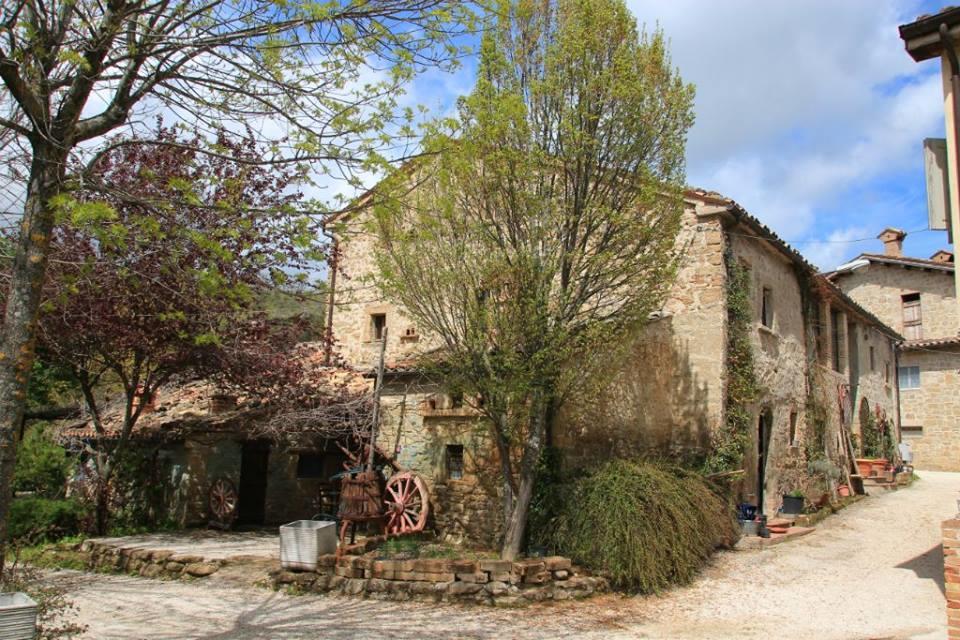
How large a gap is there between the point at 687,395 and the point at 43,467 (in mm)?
13459

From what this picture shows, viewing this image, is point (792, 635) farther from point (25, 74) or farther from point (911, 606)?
point (25, 74)

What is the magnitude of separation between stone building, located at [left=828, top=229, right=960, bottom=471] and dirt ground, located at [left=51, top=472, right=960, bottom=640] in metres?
15.0

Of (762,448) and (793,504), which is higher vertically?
(762,448)

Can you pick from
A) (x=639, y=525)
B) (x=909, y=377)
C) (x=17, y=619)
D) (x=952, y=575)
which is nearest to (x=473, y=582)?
(x=639, y=525)

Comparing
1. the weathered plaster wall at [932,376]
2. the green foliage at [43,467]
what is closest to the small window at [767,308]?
the weathered plaster wall at [932,376]

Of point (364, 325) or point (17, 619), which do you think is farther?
point (364, 325)

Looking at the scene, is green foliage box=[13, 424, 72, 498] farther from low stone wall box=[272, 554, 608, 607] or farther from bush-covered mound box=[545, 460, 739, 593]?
bush-covered mound box=[545, 460, 739, 593]

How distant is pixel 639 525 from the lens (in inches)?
356

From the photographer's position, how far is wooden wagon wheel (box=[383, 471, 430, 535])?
12352 mm

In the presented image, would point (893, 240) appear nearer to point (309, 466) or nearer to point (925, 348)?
point (925, 348)

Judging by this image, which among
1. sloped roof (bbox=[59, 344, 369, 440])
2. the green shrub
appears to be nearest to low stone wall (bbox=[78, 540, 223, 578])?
the green shrub

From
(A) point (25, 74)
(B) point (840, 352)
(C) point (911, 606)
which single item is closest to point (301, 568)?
(A) point (25, 74)

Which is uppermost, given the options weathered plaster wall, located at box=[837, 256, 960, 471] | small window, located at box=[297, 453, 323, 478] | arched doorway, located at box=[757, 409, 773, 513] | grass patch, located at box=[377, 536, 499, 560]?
weathered plaster wall, located at box=[837, 256, 960, 471]

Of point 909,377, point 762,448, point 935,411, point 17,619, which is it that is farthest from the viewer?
point 909,377
